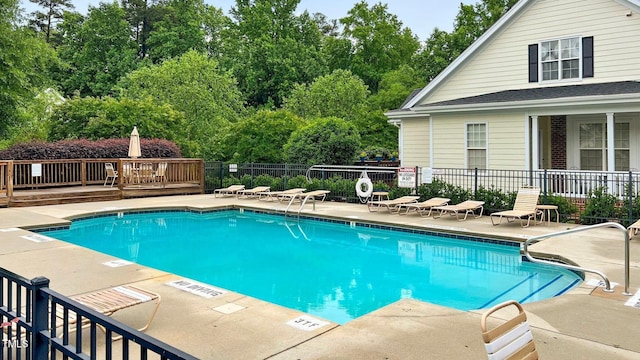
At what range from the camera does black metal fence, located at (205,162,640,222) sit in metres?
11.8

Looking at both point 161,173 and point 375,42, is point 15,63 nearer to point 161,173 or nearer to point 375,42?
point 161,173

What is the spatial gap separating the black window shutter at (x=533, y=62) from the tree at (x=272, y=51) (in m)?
27.8

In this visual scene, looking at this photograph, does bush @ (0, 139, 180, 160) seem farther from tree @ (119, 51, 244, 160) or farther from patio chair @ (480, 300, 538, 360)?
patio chair @ (480, 300, 538, 360)

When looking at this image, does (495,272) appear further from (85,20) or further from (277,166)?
(85,20)

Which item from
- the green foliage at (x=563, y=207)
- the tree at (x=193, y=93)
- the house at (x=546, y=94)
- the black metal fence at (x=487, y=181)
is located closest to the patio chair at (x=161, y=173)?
the black metal fence at (x=487, y=181)

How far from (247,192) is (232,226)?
467cm

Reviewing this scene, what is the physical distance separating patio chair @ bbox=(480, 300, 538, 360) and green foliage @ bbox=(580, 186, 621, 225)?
1009cm

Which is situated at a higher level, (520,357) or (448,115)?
(448,115)

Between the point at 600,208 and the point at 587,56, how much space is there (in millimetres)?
5453

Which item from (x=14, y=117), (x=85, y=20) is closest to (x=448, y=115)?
(x=14, y=117)

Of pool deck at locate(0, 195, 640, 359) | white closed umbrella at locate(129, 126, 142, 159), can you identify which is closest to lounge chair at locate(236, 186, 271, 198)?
white closed umbrella at locate(129, 126, 142, 159)

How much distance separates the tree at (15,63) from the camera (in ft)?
62.9

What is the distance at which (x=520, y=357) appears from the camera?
115 inches

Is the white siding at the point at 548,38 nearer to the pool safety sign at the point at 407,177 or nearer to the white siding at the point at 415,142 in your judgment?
the white siding at the point at 415,142
